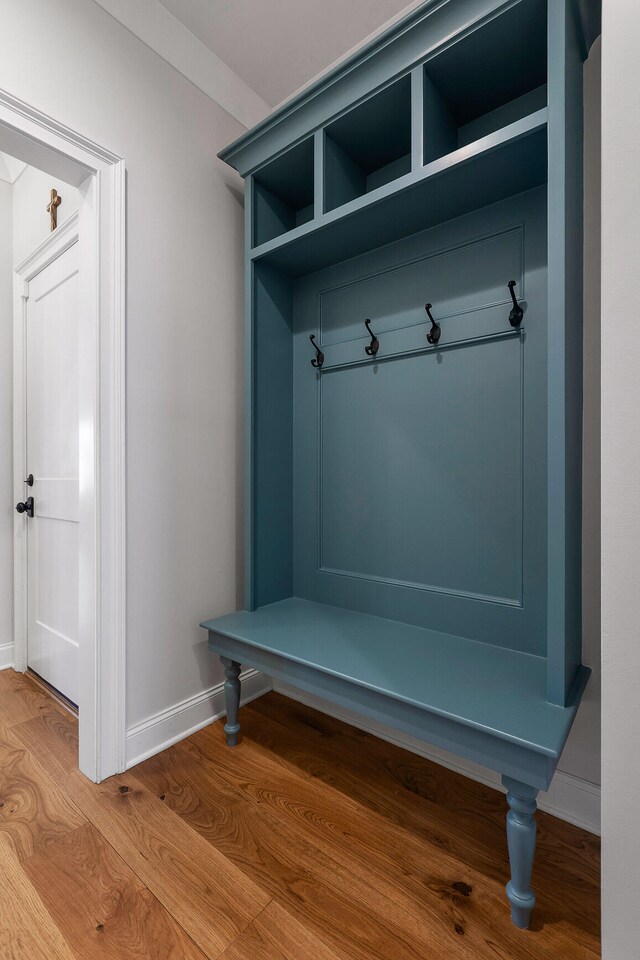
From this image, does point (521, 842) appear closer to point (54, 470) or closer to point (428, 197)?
point (428, 197)

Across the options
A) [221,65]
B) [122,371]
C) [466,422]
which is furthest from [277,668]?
[221,65]

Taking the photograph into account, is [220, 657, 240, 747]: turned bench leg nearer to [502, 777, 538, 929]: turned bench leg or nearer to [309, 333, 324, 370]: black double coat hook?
[502, 777, 538, 929]: turned bench leg

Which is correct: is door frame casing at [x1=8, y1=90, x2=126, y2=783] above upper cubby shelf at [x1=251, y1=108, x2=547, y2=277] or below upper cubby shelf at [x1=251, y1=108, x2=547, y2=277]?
below

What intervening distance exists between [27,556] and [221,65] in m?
2.50

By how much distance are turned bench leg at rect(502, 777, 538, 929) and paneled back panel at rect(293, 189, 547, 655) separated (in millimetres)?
431

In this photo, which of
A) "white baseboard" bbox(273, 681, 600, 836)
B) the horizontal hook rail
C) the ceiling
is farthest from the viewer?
the ceiling

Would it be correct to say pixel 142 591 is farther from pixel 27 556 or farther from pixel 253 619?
pixel 27 556

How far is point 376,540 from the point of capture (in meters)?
1.75

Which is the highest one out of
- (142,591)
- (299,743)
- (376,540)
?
(376,540)

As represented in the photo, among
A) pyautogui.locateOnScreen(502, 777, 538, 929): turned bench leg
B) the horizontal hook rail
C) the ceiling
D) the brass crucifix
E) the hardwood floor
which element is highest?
the ceiling

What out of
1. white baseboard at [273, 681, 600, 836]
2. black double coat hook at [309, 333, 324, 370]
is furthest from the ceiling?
white baseboard at [273, 681, 600, 836]

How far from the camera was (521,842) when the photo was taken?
3.30ft

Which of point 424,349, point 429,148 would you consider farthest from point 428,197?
point 424,349

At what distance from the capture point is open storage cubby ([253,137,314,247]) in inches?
66.4
